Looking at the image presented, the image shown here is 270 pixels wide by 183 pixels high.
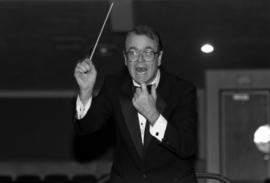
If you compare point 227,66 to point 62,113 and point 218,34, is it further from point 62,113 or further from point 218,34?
point 62,113

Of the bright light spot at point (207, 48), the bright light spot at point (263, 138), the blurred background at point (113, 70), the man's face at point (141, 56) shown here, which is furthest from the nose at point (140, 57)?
the bright light spot at point (207, 48)

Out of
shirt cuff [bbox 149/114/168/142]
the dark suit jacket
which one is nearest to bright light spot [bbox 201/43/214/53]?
the dark suit jacket

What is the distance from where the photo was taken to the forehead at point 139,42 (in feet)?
7.99

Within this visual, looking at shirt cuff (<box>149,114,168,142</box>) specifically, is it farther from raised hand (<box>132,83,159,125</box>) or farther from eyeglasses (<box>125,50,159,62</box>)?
eyeglasses (<box>125,50,159,62</box>)

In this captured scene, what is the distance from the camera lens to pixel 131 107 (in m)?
2.50

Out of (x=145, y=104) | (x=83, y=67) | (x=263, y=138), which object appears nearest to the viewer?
(x=263, y=138)

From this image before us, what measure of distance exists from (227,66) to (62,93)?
365 cm

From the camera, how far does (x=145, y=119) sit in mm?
2465

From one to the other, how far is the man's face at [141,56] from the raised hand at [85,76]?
0.15 metres

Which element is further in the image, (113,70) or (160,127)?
(113,70)

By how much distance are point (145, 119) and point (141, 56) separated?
25 cm

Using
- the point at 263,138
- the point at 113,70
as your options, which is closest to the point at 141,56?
the point at 263,138

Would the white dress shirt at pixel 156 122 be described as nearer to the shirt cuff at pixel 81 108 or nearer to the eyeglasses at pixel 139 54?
the shirt cuff at pixel 81 108

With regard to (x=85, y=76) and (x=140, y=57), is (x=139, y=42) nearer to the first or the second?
(x=140, y=57)
